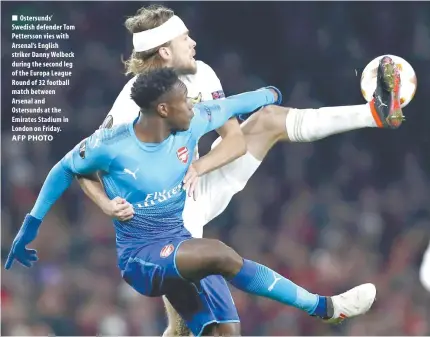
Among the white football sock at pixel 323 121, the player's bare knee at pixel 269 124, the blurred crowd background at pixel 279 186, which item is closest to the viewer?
the white football sock at pixel 323 121

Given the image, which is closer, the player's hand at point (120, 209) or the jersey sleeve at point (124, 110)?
the player's hand at point (120, 209)

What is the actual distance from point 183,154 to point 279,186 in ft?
17.0

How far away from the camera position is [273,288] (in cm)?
568

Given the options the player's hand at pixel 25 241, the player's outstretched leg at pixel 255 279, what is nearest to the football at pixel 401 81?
the player's outstretched leg at pixel 255 279

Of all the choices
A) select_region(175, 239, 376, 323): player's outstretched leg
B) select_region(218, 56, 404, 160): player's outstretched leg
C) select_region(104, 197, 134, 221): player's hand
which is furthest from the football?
select_region(104, 197, 134, 221): player's hand

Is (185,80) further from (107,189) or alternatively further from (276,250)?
(276,250)

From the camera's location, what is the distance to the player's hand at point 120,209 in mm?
5594

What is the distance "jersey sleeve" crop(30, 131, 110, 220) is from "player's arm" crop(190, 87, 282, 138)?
524 millimetres

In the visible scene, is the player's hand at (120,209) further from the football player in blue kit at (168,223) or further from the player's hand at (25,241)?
the player's hand at (25,241)

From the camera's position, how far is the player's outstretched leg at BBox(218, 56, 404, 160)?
20.2 ft

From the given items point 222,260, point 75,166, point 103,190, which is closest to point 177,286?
point 222,260

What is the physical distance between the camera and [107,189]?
573 centimetres

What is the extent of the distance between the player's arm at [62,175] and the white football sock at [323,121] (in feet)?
4.05

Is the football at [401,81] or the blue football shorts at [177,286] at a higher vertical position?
the football at [401,81]
